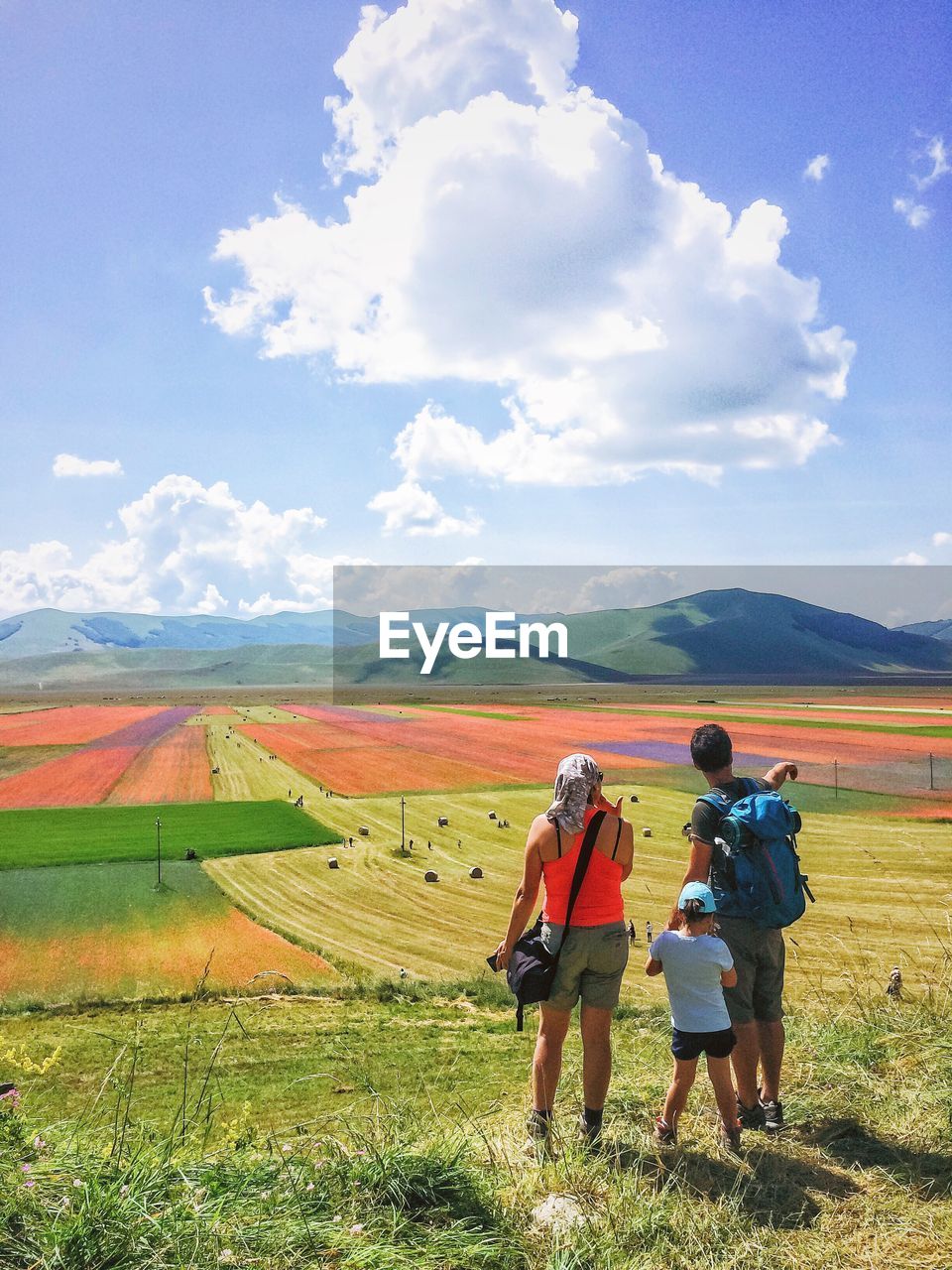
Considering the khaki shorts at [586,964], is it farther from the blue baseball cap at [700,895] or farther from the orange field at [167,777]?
the orange field at [167,777]

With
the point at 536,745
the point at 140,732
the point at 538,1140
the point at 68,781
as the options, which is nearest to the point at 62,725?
the point at 140,732

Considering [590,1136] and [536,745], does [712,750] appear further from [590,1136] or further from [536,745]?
[536,745]

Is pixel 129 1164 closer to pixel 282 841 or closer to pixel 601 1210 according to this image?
pixel 601 1210

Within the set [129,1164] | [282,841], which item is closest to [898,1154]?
[129,1164]

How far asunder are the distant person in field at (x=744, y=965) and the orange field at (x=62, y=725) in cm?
7057

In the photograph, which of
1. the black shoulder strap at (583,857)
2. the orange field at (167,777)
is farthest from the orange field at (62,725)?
the black shoulder strap at (583,857)

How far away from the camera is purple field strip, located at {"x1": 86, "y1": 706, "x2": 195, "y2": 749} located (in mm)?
64438

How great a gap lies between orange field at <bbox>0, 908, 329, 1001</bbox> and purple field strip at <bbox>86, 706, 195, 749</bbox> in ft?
146

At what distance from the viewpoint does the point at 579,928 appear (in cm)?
392

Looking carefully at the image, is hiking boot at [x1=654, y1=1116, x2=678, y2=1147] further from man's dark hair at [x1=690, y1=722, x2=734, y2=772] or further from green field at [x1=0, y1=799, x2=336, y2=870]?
green field at [x1=0, y1=799, x2=336, y2=870]

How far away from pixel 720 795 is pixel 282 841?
102ft

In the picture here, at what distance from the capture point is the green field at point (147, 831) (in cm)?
3102

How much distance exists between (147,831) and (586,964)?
1399 inches

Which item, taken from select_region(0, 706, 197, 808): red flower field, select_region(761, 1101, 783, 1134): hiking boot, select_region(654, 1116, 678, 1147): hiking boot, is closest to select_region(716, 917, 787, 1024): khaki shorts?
select_region(761, 1101, 783, 1134): hiking boot
